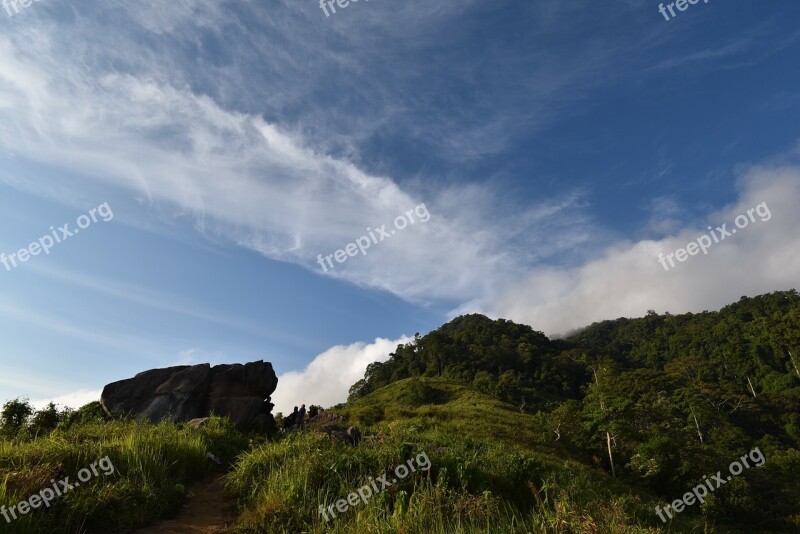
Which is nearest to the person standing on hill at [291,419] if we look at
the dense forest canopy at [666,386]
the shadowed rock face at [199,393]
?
the shadowed rock face at [199,393]

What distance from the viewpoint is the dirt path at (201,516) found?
7.55 metres

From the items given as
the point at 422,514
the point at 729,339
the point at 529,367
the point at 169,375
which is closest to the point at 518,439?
the point at 169,375

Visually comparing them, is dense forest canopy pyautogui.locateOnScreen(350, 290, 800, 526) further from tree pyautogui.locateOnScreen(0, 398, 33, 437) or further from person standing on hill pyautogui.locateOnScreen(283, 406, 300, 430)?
tree pyautogui.locateOnScreen(0, 398, 33, 437)

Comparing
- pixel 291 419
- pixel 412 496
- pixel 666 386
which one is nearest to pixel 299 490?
pixel 412 496

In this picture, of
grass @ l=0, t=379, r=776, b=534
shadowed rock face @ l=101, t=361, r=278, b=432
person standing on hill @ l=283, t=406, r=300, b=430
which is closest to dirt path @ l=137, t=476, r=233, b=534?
grass @ l=0, t=379, r=776, b=534

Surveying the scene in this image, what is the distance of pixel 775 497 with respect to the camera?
111 feet

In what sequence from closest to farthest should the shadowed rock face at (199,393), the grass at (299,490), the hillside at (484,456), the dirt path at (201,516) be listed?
the grass at (299,490) → the hillside at (484,456) → the dirt path at (201,516) → the shadowed rock face at (199,393)

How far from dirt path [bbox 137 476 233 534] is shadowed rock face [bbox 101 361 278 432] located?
12.0 m

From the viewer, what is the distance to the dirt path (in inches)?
297

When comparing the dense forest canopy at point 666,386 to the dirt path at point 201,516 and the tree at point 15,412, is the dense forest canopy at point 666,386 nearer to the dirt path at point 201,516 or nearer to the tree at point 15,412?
the dirt path at point 201,516

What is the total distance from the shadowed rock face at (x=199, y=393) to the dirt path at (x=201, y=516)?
12.0 meters

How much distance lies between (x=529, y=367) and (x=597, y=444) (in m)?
70.4

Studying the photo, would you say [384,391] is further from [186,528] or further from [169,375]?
[186,528]

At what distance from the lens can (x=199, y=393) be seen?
2502cm
